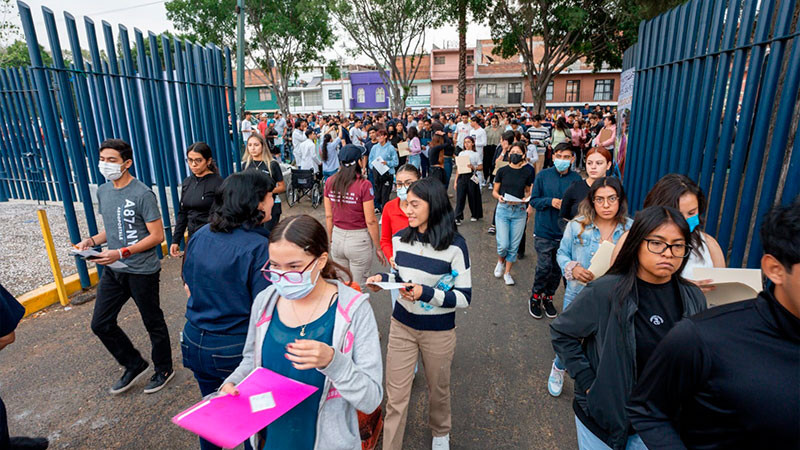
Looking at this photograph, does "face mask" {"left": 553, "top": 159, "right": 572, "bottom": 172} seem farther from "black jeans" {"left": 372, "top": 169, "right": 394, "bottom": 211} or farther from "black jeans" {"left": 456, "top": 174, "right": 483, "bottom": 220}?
"black jeans" {"left": 372, "top": 169, "right": 394, "bottom": 211}

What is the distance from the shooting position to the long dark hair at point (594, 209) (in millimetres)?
3275

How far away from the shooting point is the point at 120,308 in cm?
345

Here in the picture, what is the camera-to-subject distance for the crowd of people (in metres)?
1.27

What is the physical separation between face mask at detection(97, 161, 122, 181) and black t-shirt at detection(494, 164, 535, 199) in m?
4.28

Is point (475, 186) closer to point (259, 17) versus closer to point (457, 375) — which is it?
point (457, 375)

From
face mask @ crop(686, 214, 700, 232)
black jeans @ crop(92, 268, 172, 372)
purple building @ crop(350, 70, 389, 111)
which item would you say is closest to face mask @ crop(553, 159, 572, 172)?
face mask @ crop(686, 214, 700, 232)

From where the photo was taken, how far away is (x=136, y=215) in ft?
11.1

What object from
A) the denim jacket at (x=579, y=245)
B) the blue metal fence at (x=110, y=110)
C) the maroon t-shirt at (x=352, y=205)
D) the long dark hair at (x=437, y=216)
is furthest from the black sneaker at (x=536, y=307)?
the blue metal fence at (x=110, y=110)

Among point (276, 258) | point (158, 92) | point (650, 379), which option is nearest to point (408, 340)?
point (276, 258)

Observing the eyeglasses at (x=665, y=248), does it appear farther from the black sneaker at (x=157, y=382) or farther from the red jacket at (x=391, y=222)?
the black sneaker at (x=157, y=382)

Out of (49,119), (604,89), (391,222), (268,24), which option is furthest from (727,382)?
(604,89)

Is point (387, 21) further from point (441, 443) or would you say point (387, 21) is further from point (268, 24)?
point (441, 443)

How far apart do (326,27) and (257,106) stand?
29.9 m

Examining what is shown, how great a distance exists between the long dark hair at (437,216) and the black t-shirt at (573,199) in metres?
1.93
